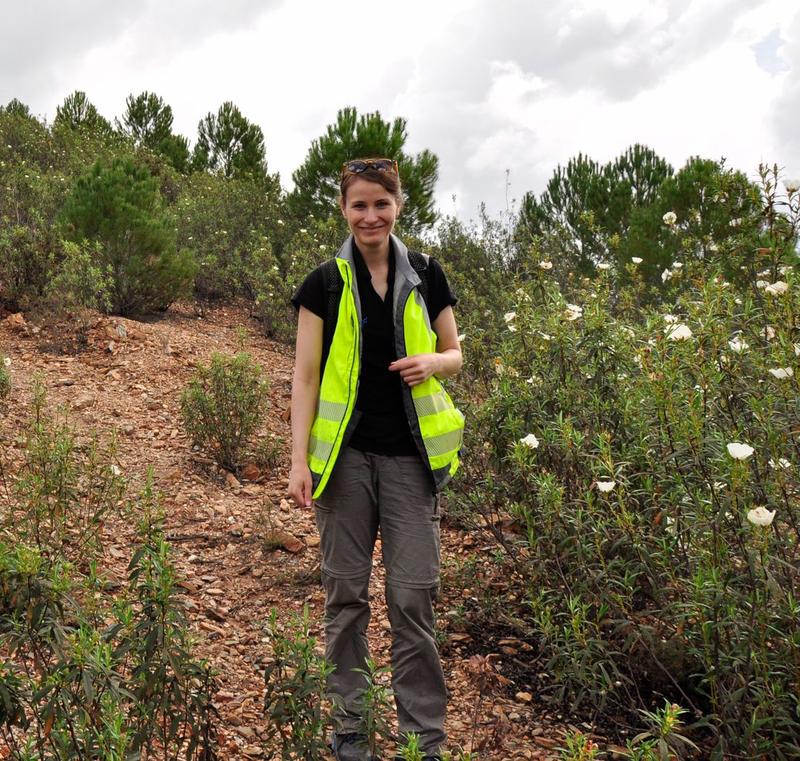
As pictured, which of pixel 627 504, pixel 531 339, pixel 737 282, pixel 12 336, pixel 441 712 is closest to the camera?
pixel 441 712

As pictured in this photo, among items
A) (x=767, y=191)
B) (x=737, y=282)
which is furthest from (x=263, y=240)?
(x=767, y=191)

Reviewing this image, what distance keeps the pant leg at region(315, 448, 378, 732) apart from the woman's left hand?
11.9 inches

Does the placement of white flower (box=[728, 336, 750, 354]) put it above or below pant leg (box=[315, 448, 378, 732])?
above

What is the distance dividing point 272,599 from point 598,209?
12665 millimetres

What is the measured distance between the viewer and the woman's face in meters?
2.65

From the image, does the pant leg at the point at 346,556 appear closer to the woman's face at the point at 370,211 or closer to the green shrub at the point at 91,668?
the green shrub at the point at 91,668

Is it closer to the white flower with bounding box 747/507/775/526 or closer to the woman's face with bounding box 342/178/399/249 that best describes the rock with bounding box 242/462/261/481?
the woman's face with bounding box 342/178/399/249

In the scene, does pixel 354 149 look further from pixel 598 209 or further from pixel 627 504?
pixel 627 504

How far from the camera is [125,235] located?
9305 mm

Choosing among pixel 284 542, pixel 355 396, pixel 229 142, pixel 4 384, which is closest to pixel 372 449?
pixel 355 396

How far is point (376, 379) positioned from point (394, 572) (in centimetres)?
63

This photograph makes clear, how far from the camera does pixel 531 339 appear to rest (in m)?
3.99

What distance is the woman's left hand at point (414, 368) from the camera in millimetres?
2564

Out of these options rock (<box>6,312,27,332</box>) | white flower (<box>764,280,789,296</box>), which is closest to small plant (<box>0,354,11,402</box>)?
rock (<box>6,312,27,332</box>)
